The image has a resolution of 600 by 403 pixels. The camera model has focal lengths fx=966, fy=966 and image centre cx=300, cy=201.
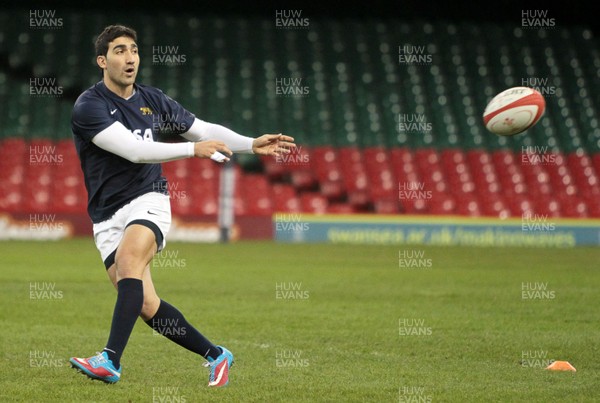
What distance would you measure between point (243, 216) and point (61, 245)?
450cm

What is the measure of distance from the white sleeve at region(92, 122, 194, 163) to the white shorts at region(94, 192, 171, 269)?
382 millimetres

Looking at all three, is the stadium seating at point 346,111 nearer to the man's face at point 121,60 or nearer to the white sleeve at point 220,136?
the white sleeve at point 220,136

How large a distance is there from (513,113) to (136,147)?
3714 millimetres

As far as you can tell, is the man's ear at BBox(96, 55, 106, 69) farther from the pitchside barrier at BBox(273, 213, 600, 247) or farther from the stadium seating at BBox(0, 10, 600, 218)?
the pitchside barrier at BBox(273, 213, 600, 247)

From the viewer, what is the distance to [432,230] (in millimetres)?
22766

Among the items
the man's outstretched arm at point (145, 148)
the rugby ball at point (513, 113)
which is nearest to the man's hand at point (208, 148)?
the man's outstretched arm at point (145, 148)

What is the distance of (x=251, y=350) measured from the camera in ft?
26.1

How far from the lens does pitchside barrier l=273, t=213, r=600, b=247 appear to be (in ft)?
74.5

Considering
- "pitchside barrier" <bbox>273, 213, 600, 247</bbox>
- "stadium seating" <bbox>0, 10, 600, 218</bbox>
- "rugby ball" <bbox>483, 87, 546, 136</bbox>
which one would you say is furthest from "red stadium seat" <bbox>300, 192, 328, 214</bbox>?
"rugby ball" <bbox>483, 87, 546, 136</bbox>

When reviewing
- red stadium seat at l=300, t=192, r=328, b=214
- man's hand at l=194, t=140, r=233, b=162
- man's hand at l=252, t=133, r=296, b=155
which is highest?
red stadium seat at l=300, t=192, r=328, b=214

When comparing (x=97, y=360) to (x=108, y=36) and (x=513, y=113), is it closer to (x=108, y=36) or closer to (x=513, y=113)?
(x=108, y=36)

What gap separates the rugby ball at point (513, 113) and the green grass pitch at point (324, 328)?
187 centimetres

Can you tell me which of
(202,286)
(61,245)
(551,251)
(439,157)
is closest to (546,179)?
(439,157)

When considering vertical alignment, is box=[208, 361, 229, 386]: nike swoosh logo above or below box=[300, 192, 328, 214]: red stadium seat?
below
